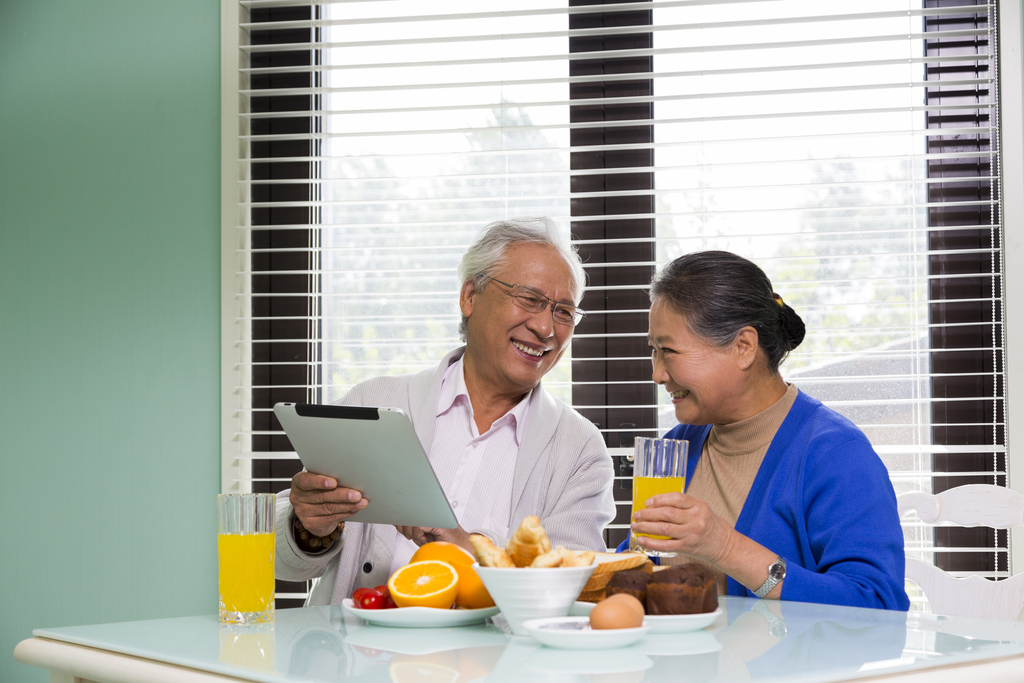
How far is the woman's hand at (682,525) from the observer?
4.18 feet

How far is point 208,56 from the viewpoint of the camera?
8.40ft

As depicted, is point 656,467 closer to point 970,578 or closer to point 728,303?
point 728,303

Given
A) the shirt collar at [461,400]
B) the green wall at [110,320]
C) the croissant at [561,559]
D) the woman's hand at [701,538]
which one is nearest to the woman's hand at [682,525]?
the woman's hand at [701,538]

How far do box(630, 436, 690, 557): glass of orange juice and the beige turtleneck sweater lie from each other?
0.31m

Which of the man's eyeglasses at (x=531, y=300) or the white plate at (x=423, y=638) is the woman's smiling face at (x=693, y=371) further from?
the white plate at (x=423, y=638)

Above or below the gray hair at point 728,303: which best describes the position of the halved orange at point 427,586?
below

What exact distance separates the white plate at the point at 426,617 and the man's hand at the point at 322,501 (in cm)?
27

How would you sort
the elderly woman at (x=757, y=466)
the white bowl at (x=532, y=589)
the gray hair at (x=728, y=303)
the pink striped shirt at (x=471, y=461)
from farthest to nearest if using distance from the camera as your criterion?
1. the pink striped shirt at (x=471, y=461)
2. the gray hair at (x=728, y=303)
3. the elderly woman at (x=757, y=466)
4. the white bowl at (x=532, y=589)

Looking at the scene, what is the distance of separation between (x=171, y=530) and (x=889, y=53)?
2.33 meters

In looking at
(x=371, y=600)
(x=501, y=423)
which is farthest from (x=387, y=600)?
(x=501, y=423)

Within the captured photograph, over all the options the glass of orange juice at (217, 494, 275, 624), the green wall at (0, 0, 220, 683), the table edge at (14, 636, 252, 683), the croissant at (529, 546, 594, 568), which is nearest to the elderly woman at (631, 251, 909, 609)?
the croissant at (529, 546, 594, 568)

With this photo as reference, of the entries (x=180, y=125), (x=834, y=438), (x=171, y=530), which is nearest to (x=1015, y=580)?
(x=834, y=438)

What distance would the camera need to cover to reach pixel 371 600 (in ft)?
3.82

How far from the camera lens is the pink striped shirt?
1.89 meters
